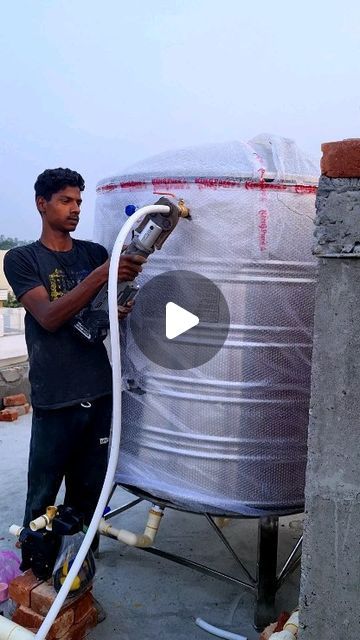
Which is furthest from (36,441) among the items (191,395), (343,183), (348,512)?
(343,183)

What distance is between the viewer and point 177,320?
7.21 ft

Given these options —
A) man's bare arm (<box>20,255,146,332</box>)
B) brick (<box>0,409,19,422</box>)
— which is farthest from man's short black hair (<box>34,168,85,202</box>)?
brick (<box>0,409,19,422</box>)

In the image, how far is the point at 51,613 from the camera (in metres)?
1.87

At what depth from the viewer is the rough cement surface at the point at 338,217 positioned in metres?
1.46

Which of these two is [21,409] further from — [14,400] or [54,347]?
[54,347]

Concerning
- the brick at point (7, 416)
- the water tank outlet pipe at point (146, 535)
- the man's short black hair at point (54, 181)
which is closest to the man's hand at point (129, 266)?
the man's short black hair at point (54, 181)

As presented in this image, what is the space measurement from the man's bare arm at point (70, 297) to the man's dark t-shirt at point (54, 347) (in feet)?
0.26

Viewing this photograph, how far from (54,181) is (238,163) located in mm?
782

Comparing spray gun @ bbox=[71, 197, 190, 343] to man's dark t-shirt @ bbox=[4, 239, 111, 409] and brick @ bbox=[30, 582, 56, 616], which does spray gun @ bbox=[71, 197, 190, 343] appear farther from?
brick @ bbox=[30, 582, 56, 616]

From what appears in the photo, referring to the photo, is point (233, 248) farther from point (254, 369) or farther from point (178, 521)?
point (178, 521)

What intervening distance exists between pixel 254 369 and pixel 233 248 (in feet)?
1.51

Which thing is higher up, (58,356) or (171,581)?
(58,356)
